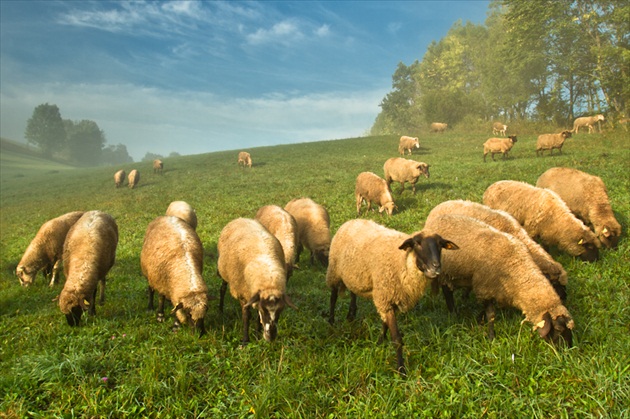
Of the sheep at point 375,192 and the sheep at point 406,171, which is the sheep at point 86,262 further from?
the sheep at point 406,171

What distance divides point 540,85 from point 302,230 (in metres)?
58.7

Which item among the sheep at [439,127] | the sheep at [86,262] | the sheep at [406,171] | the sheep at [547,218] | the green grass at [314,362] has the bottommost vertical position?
the green grass at [314,362]

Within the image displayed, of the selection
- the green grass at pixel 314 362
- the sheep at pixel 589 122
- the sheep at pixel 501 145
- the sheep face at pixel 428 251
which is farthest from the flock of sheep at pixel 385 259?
the sheep at pixel 589 122

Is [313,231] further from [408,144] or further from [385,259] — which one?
[408,144]

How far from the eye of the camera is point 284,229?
384 inches

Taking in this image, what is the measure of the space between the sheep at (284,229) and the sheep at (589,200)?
27.3ft

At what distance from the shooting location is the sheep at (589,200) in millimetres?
8984

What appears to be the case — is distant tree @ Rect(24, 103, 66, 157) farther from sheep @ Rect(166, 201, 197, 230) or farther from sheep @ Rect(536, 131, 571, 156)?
sheep @ Rect(536, 131, 571, 156)

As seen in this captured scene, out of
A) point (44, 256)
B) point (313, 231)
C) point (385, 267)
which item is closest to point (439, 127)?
point (313, 231)

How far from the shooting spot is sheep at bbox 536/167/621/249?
8984 mm

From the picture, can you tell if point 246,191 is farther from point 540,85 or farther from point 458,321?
point 540,85

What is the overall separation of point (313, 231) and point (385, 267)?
558 cm

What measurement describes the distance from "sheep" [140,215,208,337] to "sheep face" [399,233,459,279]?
13.0 ft

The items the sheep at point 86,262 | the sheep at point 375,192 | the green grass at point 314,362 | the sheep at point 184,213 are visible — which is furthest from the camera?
the sheep at point 375,192
